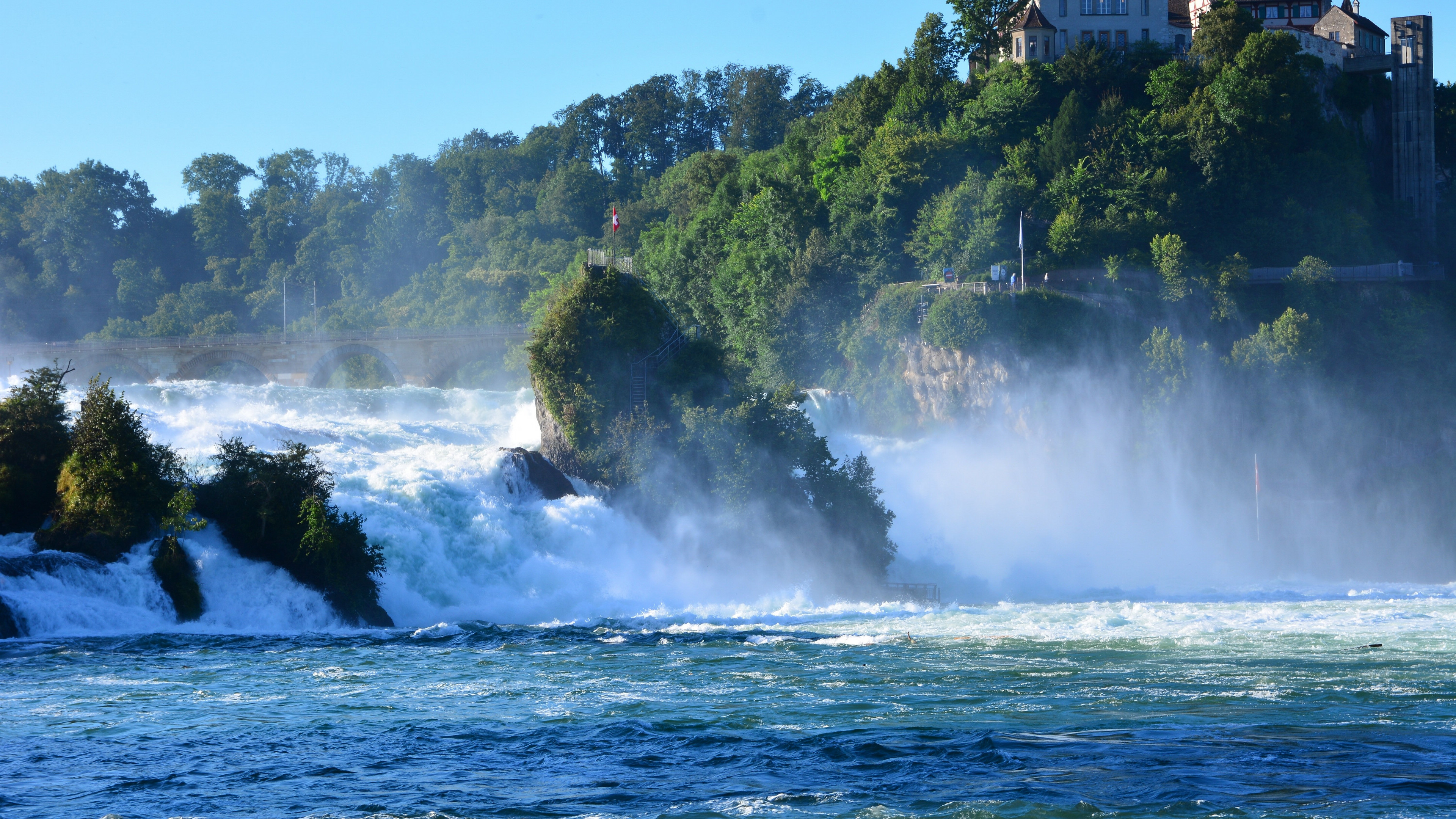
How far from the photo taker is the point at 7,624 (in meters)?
30.6

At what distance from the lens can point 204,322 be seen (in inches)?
5276

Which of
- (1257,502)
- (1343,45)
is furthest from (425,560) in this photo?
(1343,45)

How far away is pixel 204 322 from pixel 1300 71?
106361mm

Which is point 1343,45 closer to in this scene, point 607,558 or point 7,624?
point 607,558

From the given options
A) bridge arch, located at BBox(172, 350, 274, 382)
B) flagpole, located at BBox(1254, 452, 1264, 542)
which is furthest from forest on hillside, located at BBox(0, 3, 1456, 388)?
bridge arch, located at BBox(172, 350, 274, 382)

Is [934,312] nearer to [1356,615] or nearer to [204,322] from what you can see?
[1356,615]

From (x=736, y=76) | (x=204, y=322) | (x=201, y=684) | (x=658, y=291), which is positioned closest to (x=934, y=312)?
(x=658, y=291)

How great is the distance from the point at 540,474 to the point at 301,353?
5352 cm

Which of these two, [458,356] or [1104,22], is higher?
[1104,22]

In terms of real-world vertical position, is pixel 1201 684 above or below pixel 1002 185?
below

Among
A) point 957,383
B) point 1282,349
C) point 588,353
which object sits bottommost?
point 957,383

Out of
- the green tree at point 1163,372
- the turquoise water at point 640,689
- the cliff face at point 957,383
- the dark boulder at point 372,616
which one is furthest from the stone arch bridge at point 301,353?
the dark boulder at point 372,616

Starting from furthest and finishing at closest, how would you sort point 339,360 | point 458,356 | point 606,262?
1. point 339,360
2. point 458,356
3. point 606,262

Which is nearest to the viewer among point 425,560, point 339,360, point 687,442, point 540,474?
point 425,560
